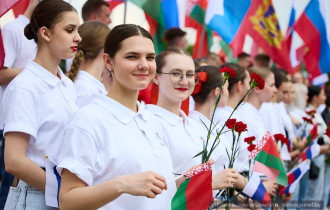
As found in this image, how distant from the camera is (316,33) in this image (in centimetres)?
970

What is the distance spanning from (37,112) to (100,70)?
1.22m

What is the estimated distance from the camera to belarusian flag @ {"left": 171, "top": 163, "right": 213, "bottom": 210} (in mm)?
2742

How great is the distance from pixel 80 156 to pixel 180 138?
4.53 feet

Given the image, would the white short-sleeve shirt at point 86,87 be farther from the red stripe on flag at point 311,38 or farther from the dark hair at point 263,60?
the red stripe on flag at point 311,38

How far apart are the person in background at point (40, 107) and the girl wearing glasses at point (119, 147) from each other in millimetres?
484

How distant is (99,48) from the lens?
167 inches

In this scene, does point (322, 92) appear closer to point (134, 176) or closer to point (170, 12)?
point (170, 12)

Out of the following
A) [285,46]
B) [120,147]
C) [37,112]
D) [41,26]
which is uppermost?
[285,46]

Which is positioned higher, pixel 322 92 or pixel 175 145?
pixel 322 92

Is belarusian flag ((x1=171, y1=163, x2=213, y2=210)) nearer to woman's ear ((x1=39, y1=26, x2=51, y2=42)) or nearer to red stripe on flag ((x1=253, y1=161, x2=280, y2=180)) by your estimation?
red stripe on flag ((x1=253, y1=161, x2=280, y2=180))

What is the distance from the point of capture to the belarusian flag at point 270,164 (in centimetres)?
360

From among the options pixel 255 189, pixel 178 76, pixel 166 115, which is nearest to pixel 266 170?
pixel 255 189

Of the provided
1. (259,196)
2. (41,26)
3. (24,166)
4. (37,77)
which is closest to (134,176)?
(24,166)

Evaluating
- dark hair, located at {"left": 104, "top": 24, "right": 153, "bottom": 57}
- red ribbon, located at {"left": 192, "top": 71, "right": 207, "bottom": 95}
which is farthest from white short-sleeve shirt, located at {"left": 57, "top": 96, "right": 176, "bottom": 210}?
red ribbon, located at {"left": 192, "top": 71, "right": 207, "bottom": 95}
